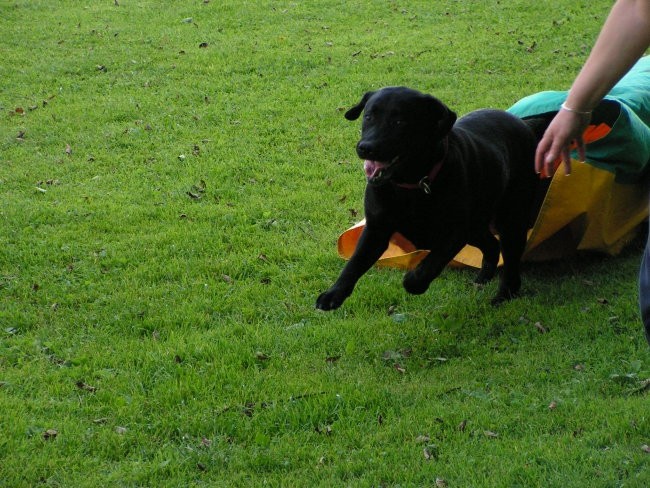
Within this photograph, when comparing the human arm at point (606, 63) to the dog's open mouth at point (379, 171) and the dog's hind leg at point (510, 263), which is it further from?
the dog's hind leg at point (510, 263)

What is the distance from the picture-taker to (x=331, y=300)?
20.3 feet

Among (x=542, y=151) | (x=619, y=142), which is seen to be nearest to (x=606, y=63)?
(x=542, y=151)

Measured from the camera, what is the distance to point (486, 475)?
15.7 ft

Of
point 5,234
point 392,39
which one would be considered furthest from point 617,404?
point 392,39

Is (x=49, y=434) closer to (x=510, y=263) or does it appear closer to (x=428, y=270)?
(x=428, y=270)

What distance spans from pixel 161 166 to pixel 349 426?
6.02m

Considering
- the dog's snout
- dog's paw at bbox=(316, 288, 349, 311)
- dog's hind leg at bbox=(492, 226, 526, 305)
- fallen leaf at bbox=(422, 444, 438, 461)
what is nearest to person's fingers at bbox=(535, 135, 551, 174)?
fallen leaf at bbox=(422, 444, 438, 461)

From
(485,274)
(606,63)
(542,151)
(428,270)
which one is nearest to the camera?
(606,63)

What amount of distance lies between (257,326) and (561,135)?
3.82 m

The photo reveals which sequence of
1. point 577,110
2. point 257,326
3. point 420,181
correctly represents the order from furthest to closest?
point 257,326
point 420,181
point 577,110

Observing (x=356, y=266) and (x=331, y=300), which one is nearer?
(x=331, y=300)

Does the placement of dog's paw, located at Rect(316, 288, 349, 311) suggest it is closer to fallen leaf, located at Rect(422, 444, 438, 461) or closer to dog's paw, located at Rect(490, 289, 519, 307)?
fallen leaf, located at Rect(422, 444, 438, 461)

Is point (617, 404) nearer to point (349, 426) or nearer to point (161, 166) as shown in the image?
point (349, 426)

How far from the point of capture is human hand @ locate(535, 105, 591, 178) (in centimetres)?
337
